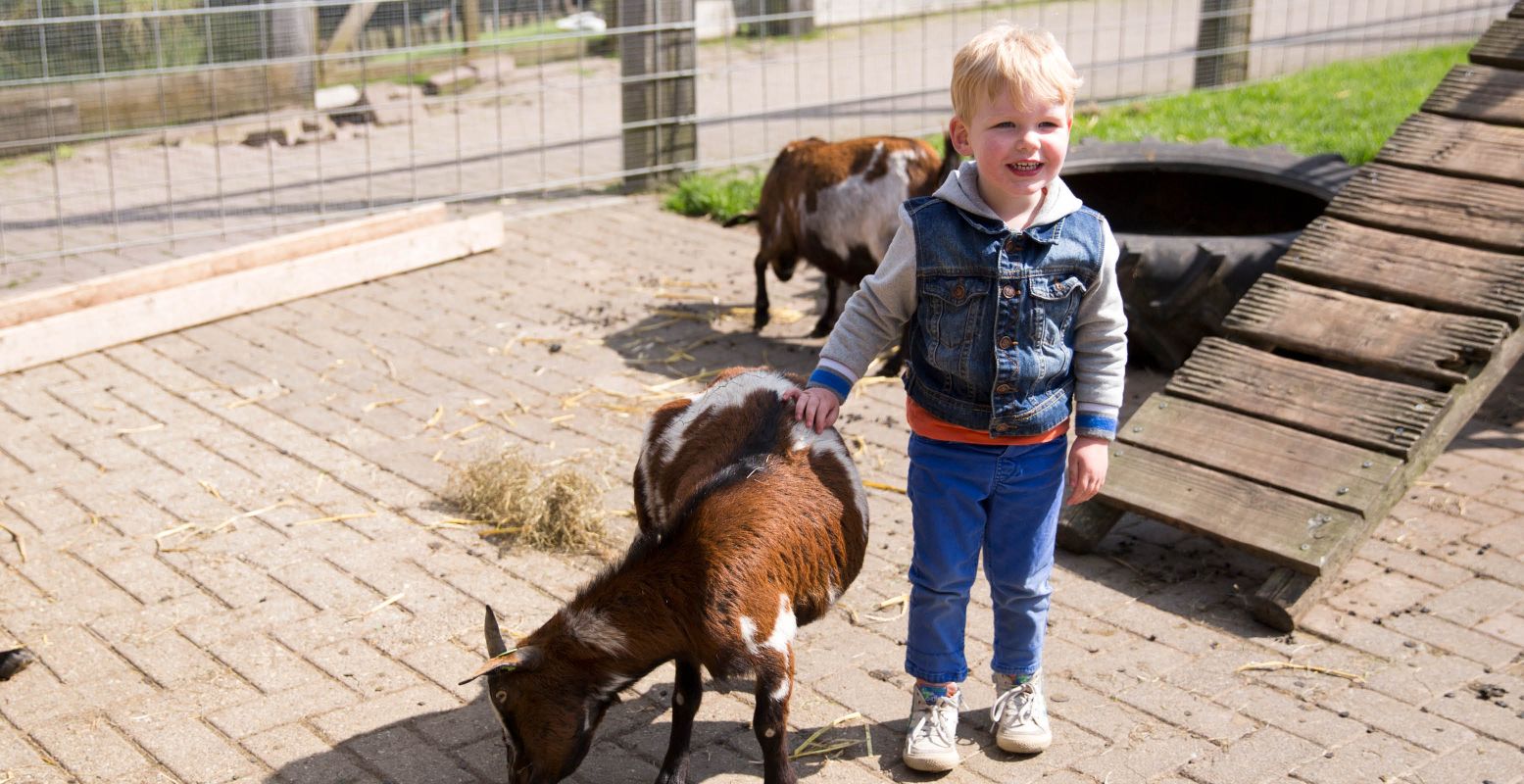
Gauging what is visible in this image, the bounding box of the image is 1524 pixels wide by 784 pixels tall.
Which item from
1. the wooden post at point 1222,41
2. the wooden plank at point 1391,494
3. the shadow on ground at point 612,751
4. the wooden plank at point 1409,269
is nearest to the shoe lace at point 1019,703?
the shadow on ground at point 612,751

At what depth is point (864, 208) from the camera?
6.62 meters

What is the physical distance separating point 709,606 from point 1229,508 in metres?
2.15

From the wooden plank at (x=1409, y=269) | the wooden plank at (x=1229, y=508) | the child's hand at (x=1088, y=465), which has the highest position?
the wooden plank at (x=1409, y=269)

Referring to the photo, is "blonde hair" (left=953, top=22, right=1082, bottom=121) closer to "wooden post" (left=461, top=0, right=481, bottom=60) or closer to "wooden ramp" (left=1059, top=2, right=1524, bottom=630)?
"wooden ramp" (left=1059, top=2, right=1524, bottom=630)

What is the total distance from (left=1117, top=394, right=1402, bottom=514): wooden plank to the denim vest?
5.15ft

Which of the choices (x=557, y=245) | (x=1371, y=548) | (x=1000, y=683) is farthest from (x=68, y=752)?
(x=557, y=245)

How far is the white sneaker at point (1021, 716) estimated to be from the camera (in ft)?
12.7

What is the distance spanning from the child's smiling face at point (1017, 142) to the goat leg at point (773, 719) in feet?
3.92

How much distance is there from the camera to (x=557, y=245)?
28.7 feet

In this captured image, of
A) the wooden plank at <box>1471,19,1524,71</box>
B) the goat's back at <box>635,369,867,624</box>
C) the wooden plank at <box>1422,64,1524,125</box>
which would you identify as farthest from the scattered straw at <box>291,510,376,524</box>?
the wooden plank at <box>1471,19,1524,71</box>

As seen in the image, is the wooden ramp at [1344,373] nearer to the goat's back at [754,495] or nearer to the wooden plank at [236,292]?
the goat's back at [754,495]

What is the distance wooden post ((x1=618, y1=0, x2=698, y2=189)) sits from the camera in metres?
9.60

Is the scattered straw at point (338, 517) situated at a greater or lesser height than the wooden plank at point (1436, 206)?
lesser

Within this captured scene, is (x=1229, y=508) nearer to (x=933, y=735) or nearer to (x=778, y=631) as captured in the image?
(x=933, y=735)
